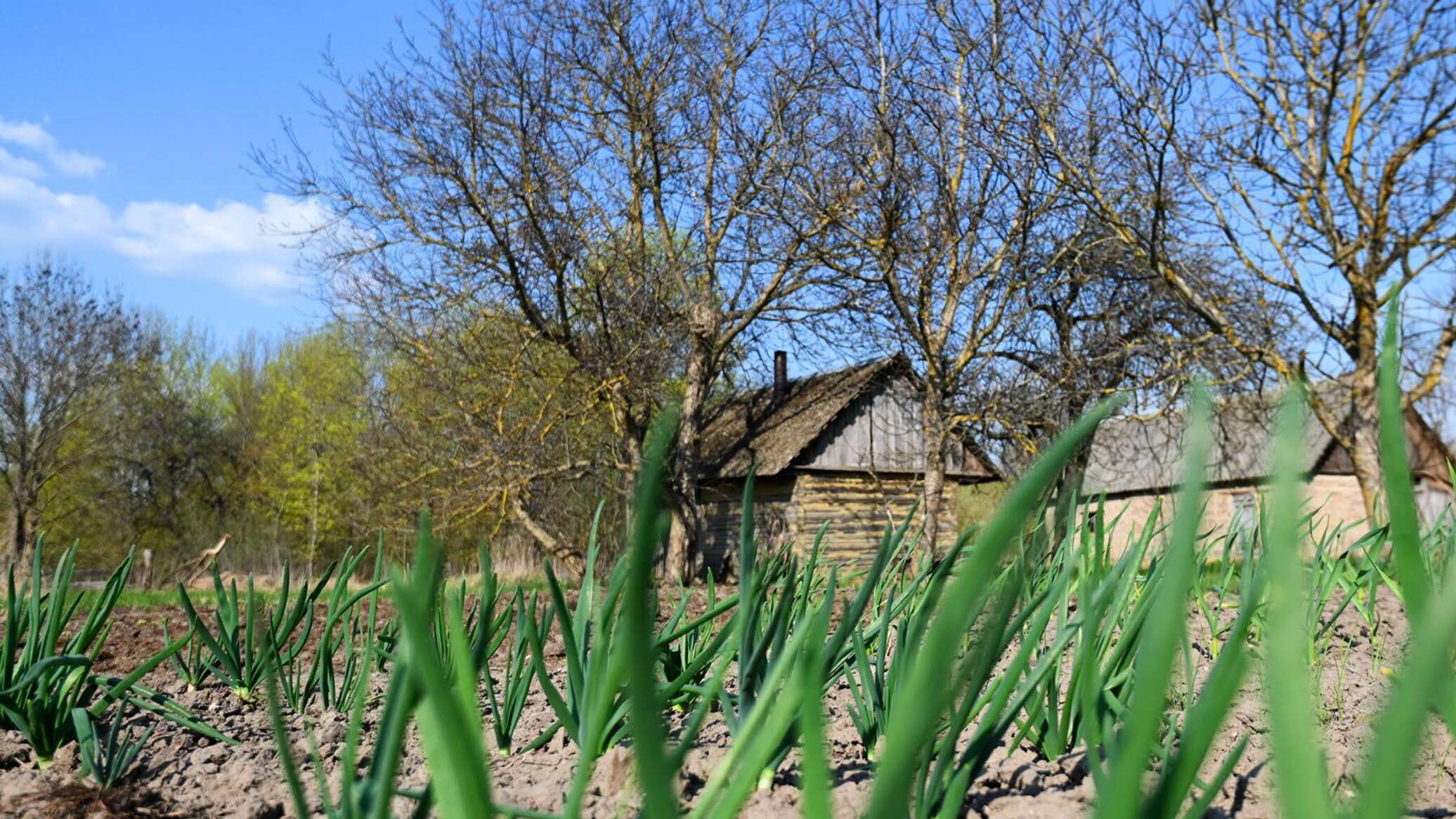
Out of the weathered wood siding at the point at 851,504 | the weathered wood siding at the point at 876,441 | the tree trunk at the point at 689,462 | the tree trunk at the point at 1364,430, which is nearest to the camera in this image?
the tree trunk at the point at 1364,430

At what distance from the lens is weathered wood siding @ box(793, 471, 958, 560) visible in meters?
18.6

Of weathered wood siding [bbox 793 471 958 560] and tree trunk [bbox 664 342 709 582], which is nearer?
tree trunk [bbox 664 342 709 582]

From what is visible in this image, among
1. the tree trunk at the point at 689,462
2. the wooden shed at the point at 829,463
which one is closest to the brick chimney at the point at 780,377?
the wooden shed at the point at 829,463

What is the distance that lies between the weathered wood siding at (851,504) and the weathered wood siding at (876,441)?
0.24m

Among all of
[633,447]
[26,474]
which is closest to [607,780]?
[633,447]

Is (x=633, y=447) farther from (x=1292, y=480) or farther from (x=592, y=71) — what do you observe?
(x=1292, y=480)

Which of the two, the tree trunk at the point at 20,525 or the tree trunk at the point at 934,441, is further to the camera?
the tree trunk at the point at 20,525

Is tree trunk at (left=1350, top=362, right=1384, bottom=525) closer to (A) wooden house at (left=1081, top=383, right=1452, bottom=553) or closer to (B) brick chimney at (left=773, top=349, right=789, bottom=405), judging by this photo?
(A) wooden house at (left=1081, top=383, right=1452, bottom=553)

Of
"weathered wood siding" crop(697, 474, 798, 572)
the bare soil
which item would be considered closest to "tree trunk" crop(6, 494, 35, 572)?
"weathered wood siding" crop(697, 474, 798, 572)

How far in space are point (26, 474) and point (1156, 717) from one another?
99.6ft

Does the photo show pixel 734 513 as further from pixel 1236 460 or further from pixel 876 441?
pixel 1236 460

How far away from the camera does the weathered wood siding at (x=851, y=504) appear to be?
61.1ft

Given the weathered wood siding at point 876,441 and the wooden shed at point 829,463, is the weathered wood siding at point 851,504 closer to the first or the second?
the wooden shed at point 829,463

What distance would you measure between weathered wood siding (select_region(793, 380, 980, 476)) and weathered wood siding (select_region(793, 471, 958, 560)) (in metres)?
0.24
